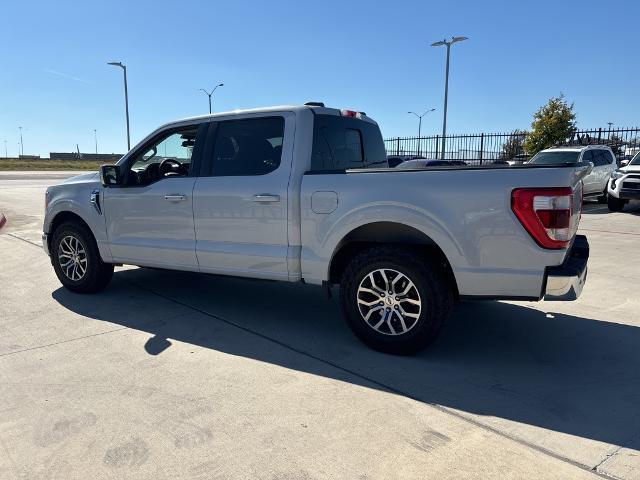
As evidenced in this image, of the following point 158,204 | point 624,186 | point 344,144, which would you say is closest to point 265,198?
point 344,144

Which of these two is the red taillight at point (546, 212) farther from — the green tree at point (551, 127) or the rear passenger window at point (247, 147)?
the green tree at point (551, 127)

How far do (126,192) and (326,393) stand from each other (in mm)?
3125

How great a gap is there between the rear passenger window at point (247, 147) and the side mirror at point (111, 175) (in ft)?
3.68

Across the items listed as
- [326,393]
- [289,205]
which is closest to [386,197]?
[289,205]

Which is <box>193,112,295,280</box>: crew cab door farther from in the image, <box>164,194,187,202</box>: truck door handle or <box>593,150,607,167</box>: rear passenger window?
<box>593,150,607,167</box>: rear passenger window

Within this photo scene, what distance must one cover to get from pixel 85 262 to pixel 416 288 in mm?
3746

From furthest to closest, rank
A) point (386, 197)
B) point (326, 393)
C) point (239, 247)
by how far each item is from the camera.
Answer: point (239, 247) → point (386, 197) → point (326, 393)

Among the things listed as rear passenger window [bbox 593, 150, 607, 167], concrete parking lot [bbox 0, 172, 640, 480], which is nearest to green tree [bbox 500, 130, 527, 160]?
rear passenger window [bbox 593, 150, 607, 167]

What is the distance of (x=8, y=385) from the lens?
345 cm

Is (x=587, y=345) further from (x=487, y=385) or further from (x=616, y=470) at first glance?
(x=616, y=470)

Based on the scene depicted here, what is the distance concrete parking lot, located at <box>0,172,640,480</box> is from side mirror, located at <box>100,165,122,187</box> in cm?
125

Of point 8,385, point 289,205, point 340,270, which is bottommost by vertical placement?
point 8,385

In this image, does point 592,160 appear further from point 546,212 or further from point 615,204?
point 546,212

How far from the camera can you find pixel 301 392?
3.34 metres
